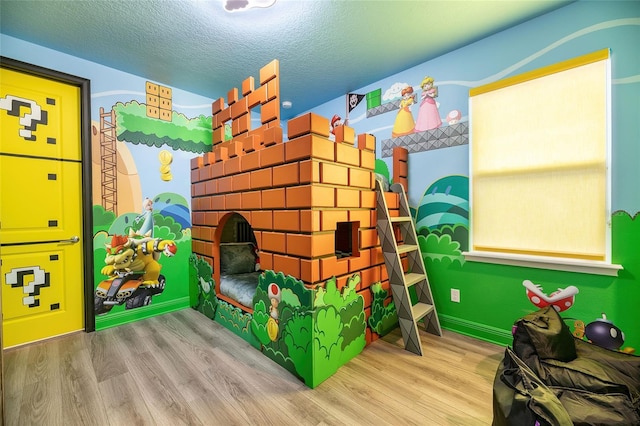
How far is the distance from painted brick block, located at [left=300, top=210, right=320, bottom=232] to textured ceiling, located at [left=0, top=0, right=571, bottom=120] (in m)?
1.37

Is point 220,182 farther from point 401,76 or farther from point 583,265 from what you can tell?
point 583,265

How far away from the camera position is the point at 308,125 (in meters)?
1.65

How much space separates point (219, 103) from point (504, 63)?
2568 mm

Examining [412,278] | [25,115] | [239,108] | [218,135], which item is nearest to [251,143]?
[239,108]

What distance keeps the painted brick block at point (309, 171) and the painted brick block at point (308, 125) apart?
21 centimetres

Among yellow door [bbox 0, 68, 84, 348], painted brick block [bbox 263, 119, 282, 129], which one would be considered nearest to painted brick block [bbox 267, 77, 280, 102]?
painted brick block [bbox 263, 119, 282, 129]

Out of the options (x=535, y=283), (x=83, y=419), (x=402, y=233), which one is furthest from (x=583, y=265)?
(x=83, y=419)

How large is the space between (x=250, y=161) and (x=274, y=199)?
444mm

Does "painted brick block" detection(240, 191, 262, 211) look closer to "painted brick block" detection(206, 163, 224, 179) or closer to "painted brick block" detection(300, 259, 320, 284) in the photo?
"painted brick block" detection(206, 163, 224, 179)

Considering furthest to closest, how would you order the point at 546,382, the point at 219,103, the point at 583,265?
the point at 219,103 < the point at 583,265 < the point at 546,382

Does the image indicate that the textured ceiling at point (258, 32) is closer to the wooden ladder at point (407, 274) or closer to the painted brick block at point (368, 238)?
the wooden ladder at point (407, 274)

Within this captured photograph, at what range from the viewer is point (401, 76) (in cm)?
260

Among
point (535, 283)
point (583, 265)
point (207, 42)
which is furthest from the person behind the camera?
point (207, 42)

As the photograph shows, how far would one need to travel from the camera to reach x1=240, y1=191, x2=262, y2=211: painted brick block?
200 cm
